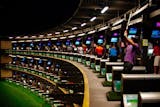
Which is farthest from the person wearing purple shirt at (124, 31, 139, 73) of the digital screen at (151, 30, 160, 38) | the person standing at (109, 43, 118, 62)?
the digital screen at (151, 30, 160, 38)

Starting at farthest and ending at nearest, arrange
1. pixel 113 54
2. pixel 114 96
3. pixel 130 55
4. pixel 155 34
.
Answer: pixel 113 54
pixel 155 34
pixel 114 96
pixel 130 55

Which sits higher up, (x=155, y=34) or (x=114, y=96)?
(x=155, y=34)

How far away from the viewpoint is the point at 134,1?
1594 cm

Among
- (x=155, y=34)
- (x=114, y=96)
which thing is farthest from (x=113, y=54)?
(x=114, y=96)

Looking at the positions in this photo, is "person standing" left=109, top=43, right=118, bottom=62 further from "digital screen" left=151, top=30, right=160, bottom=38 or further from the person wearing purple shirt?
the person wearing purple shirt

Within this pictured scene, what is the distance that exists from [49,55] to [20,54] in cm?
1511

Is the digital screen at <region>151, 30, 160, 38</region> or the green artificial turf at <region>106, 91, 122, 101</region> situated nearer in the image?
the green artificial turf at <region>106, 91, 122, 101</region>

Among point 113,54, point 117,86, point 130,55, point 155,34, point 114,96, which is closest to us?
point 130,55

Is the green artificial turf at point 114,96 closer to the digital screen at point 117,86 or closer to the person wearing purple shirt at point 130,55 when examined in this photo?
the digital screen at point 117,86

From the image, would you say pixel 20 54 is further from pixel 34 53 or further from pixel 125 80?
pixel 125 80

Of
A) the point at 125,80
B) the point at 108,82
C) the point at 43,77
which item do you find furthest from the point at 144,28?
the point at 43,77

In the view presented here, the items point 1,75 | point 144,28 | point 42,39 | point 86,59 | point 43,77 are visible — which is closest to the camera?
point 1,75

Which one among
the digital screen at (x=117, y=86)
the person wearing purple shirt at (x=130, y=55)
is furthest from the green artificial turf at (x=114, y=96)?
the person wearing purple shirt at (x=130, y=55)

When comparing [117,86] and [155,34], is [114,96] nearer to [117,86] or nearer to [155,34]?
[117,86]
